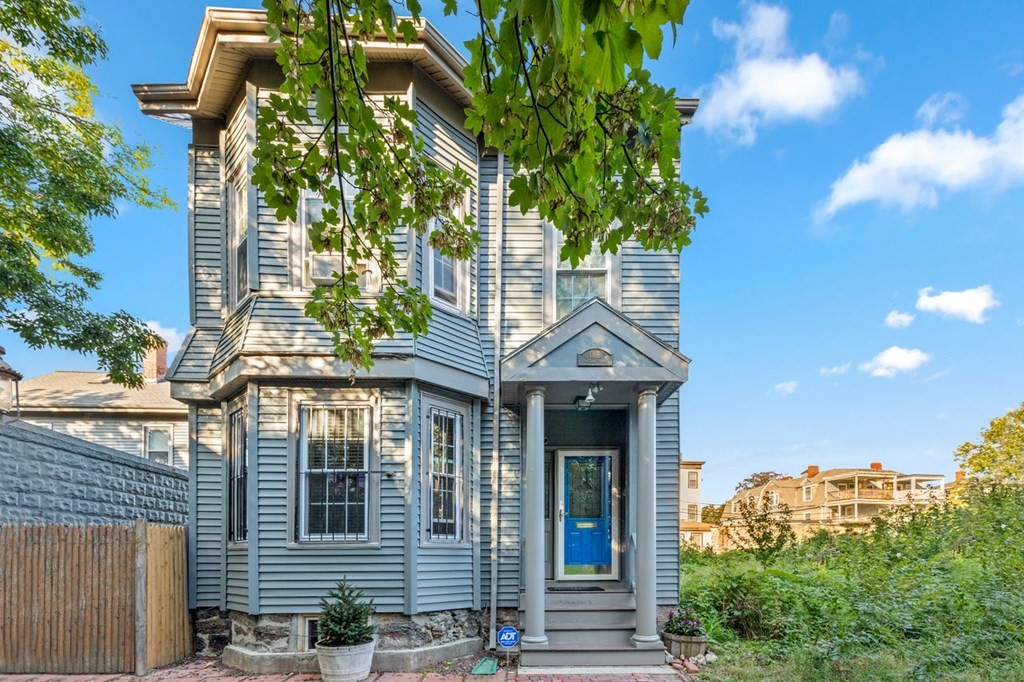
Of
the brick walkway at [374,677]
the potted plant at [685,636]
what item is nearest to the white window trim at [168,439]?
the brick walkway at [374,677]

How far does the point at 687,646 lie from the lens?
702cm

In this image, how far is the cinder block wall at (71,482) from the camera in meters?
7.12

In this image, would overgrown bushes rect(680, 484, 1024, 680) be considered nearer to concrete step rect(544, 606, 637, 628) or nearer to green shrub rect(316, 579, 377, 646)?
concrete step rect(544, 606, 637, 628)

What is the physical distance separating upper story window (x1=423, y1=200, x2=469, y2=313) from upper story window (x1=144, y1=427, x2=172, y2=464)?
1119cm

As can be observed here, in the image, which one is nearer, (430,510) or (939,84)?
(430,510)

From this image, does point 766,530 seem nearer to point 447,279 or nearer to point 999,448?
point 447,279

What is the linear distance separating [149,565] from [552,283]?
5837 mm

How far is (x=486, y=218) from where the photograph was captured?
853 centimetres

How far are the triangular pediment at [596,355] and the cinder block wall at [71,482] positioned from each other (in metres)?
5.64

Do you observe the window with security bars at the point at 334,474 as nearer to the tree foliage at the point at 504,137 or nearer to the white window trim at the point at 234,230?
the white window trim at the point at 234,230

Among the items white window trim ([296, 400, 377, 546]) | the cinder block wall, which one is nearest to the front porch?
white window trim ([296, 400, 377, 546])

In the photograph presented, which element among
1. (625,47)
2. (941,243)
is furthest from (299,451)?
(941,243)

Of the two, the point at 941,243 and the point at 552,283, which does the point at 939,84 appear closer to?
the point at 941,243

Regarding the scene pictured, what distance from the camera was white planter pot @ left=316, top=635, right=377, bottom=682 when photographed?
6.14 meters
